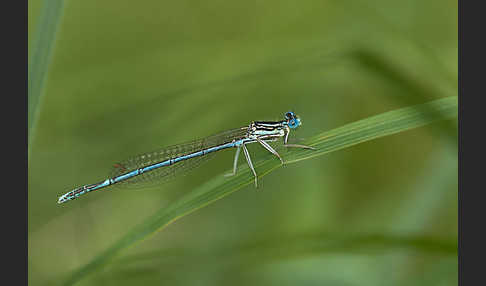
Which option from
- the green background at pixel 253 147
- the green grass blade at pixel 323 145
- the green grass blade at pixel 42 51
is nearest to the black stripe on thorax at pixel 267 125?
the green background at pixel 253 147

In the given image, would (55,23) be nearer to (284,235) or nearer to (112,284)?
(112,284)

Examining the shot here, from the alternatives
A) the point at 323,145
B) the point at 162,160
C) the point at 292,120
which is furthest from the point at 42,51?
the point at 323,145

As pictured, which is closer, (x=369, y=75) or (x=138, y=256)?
(x=138, y=256)

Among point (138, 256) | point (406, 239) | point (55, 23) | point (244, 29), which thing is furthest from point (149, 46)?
point (406, 239)

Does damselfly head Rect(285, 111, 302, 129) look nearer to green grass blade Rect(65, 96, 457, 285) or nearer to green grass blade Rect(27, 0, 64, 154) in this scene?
green grass blade Rect(65, 96, 457, 285)

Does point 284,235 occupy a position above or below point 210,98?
below

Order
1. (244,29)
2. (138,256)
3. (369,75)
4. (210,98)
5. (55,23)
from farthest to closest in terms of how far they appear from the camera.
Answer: (244,29) → (210,98) → (369,75) → (138,256) → (55,23)
